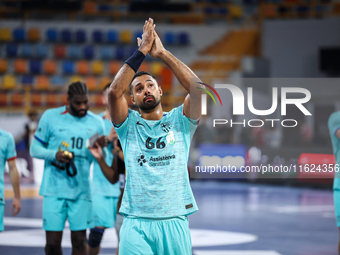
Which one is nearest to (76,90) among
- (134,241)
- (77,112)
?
(77,112)

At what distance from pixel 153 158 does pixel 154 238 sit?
1.85 feet

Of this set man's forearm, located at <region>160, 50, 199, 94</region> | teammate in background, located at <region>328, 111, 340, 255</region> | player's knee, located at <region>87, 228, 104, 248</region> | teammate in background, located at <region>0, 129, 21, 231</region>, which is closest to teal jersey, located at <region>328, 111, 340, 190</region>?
teammate in background, located at <region>328, 111, 340, 255</region>

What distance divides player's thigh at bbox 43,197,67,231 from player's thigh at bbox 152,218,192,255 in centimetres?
194

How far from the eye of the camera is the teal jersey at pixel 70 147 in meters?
4.89

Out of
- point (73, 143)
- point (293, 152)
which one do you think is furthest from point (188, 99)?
point (293, 152)

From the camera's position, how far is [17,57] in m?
22.0

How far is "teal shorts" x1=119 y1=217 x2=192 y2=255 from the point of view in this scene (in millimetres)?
3139

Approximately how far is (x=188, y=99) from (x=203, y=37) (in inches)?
811

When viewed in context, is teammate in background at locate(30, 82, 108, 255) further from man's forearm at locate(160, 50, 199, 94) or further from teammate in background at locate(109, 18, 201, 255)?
man's forearm at locate(160, 50, 199, 94)

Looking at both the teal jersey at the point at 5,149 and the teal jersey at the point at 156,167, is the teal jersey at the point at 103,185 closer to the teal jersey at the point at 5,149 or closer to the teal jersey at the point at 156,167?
the teal jersey at the point at 5,149

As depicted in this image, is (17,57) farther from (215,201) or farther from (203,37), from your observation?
(215,201)

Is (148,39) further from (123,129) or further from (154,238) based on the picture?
(154,238)

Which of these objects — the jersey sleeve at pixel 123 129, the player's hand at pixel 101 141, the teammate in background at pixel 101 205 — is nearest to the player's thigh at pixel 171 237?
the jersey sleeve at pixel 123 129

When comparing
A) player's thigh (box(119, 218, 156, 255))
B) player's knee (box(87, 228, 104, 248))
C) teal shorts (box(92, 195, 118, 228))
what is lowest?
player's knee (box(87, 228, 104, 248))
